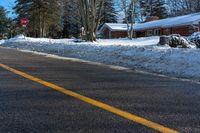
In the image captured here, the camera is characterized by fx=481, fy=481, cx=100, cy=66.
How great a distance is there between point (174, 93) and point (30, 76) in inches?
145

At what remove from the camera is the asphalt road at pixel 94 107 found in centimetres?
563

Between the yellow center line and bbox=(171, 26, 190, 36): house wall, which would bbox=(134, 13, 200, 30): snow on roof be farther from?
the yellow center line

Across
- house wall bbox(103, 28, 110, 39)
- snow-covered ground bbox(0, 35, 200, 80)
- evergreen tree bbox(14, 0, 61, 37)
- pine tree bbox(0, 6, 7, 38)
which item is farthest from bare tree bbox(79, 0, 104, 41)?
pine tree bbox(0, 6, 7, 38)

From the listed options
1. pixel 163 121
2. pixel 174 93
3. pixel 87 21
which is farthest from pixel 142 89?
pixel 87 21

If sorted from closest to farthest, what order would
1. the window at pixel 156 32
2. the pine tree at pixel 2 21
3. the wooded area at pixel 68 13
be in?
1. the window at pixel 156 32
2. the wooded area at pixel 68 13
3. the pine tree at pixel 2 21

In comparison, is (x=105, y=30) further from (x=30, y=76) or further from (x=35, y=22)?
(x=30, y=76)

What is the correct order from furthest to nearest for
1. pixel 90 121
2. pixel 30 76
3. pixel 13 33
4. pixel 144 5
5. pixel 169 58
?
pixel 13 33 < pixel 144 5 < pixel 169 58 < pixel 30 76 < pixel 90 121

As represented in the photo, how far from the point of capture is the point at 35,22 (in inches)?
3177

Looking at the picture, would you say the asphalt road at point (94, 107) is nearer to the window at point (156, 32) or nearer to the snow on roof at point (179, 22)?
the snow on roof at point (179, 22)

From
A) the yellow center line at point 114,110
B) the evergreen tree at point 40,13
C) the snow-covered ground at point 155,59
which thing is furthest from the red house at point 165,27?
the yellow center line at point 114,110

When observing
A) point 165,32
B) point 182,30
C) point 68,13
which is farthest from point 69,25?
point 182,30

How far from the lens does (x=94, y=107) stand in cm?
678

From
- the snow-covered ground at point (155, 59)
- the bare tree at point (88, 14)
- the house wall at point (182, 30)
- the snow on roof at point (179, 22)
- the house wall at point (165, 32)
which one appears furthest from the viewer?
the house wall at point (182, 30)

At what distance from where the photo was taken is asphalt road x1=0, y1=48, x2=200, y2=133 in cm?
563
